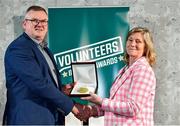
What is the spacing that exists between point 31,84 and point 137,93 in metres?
0.58

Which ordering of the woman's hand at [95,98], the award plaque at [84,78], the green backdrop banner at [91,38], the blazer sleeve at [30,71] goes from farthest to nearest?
the green backdrop banner at [91,38] < the award plaque at [84,78] < the woman's hand at [95,98] < the blazer sleeve at [30,71]

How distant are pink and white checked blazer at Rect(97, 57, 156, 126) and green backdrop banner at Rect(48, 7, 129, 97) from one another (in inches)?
43.2

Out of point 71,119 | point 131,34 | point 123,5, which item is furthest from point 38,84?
point 123,5

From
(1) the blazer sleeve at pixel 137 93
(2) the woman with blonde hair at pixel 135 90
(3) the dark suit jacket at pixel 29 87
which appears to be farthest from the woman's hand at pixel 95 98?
(3) the dark suit jacket at pixel 29 87

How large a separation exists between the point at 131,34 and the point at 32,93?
70 centimetres

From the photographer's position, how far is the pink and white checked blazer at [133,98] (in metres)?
2.04

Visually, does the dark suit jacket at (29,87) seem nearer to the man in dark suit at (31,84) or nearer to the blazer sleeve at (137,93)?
the man in dark suit at (31,84)

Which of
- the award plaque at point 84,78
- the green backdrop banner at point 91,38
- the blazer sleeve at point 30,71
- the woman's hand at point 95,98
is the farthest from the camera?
the green backdrop banner at point 91,38

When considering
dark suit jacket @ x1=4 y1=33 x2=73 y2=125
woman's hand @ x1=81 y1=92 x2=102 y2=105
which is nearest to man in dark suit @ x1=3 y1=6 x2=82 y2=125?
dark suit jacket @ x1=4 y1=33 x2=73 y2=125

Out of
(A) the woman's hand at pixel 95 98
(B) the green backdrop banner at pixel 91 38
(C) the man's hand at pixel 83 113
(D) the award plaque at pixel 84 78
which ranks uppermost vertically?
(B) the green backdrop banner at pixel 91 38

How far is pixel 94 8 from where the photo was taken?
3.26m

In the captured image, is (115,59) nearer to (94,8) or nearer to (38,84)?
(94,8)

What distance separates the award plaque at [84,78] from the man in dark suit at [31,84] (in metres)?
0.27

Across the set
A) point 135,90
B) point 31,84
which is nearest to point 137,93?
point 135,90
